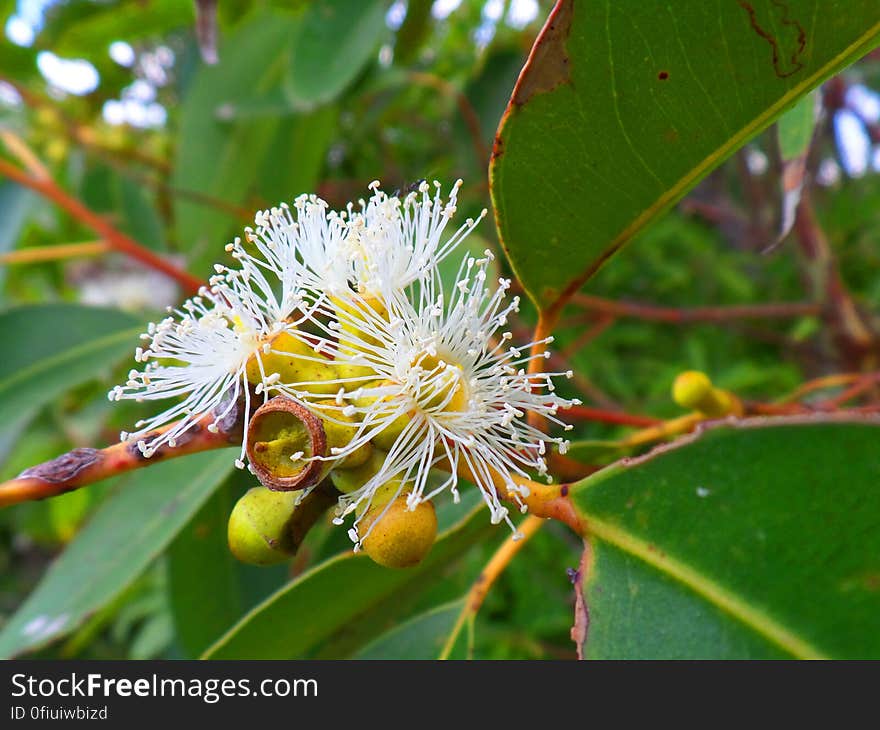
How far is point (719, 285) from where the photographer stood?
3.16 m

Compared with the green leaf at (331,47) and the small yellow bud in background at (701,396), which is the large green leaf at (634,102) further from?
the green leaf at (331,47)

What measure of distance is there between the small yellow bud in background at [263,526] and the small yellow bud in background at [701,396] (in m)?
0.55

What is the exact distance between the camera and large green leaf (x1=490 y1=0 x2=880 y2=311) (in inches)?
28.5

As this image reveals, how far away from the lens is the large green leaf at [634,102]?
72 cm

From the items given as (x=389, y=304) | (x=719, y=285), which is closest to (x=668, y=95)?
(x=389, y=304)

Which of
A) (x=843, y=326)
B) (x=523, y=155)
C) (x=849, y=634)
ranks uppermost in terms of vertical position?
(x=843, y=326)

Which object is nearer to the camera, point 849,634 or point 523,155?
point 849,634

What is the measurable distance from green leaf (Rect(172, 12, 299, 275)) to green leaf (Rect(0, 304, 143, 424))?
13.3 inches

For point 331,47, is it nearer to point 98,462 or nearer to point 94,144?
point 98,462

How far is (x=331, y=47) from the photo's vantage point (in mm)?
1763

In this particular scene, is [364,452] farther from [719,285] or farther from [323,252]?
[719,285]

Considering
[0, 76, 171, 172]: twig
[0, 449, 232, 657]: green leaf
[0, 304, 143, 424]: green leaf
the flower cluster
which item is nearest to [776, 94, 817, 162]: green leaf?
the flower cluster

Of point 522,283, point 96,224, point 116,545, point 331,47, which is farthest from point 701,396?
point 96,224

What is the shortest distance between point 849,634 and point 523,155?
51cm
